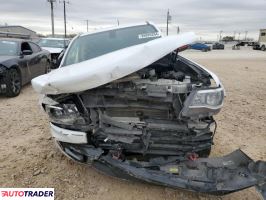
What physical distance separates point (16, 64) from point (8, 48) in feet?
2.78

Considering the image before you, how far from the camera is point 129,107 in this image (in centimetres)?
322

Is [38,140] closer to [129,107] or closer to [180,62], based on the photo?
[129,107]

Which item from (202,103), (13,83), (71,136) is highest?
(202,103)

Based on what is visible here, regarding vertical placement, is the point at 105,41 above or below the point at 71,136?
above

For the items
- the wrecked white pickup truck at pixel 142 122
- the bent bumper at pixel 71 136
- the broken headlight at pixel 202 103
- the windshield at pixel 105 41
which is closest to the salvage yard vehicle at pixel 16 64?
the windshield at pixel 105 41

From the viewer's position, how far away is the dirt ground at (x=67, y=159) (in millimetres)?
3189

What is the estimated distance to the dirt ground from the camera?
3.19 meters

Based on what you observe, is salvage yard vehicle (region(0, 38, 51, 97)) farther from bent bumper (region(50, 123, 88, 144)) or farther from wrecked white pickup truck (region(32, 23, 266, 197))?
bent bumper (region(50, 123, 88, 144))

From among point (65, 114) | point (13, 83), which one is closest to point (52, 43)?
point (13, 83)

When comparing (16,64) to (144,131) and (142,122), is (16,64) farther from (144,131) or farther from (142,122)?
(144,131)

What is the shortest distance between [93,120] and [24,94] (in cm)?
545

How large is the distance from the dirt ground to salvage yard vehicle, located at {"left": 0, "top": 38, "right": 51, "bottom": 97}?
1.93ft

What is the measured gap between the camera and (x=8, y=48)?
8.19 meters

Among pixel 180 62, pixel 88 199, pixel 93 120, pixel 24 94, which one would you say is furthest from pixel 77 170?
pixel 24 94
